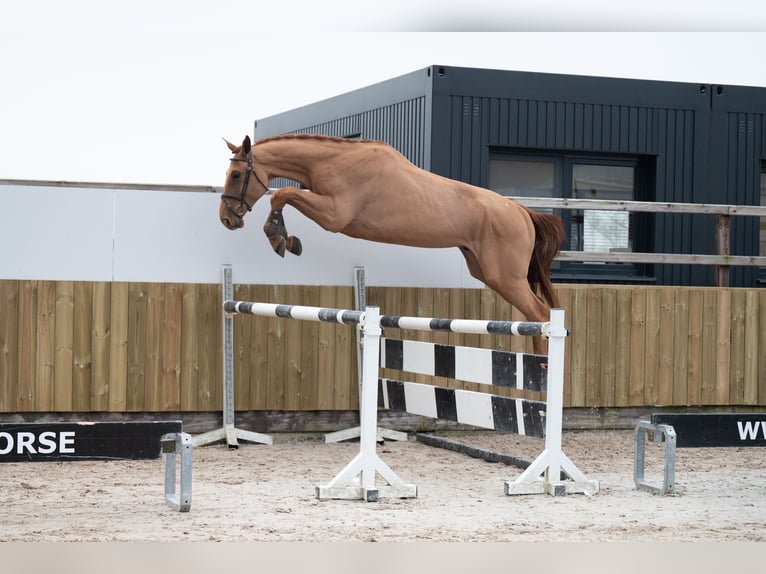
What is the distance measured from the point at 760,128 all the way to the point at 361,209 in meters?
5.56

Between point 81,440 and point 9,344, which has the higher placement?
point 9,344

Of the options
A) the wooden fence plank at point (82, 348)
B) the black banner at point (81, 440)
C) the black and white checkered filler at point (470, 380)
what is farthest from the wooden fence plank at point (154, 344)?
the black banner at point (81, 440)

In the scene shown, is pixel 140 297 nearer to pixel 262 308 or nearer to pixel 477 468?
pixel 262 308

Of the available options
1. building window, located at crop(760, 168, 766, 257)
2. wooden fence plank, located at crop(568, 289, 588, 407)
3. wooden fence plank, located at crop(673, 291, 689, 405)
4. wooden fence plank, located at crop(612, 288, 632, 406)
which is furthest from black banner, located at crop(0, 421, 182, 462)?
building window, located at crop(760, 168, 766, 257)

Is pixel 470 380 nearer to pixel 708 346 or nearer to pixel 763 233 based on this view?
pixel 708 346

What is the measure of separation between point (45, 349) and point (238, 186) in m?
1.68

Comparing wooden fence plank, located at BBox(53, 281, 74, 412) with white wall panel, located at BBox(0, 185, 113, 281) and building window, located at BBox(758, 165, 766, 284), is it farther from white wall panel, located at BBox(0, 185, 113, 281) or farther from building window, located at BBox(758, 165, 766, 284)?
building window, located at BBox(758, 165, 766, 284)

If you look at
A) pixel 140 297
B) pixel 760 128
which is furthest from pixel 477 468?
pixel 760 128

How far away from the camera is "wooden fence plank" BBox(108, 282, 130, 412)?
6461mm

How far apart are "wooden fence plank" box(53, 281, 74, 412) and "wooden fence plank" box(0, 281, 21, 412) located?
0.25 m

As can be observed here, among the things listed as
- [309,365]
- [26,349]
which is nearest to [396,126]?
[309,365]

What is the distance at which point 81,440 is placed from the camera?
397cm

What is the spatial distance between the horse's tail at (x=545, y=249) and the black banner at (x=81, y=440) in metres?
3.46

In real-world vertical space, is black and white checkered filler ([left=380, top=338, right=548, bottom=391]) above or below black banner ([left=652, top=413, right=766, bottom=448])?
above
